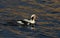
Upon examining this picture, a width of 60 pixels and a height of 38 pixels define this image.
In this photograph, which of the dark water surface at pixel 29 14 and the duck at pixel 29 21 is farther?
the duck at pixel 29 21

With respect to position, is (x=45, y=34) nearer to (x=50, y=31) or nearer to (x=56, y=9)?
(x=50, y=31)

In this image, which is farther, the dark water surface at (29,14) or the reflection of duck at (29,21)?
the reflection of duck at (29,21)

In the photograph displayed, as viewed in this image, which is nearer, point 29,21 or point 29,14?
point 29,21

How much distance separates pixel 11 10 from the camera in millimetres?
23406

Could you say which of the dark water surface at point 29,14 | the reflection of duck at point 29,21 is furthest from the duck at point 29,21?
the dark water surface at point 29,14

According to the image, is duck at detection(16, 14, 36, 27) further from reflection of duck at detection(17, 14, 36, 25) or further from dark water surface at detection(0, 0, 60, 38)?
dark water surface at detection(0, 0, 60, 38)

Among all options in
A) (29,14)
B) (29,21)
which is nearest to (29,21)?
(29,21)

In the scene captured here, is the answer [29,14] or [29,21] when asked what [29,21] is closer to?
[29,21]

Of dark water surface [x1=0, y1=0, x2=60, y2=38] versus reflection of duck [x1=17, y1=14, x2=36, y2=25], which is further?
reflection of duck [x1=17, y1=14, x2=36, y2=25]

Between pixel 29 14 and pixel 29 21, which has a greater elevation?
pixel 29 14

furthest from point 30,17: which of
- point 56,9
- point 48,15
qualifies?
point 56,9

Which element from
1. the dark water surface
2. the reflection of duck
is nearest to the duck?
the reflection of duck

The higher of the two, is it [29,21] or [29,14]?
[29,14]

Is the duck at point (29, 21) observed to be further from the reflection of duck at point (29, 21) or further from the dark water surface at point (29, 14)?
the dark water surface at point (29, 14)
